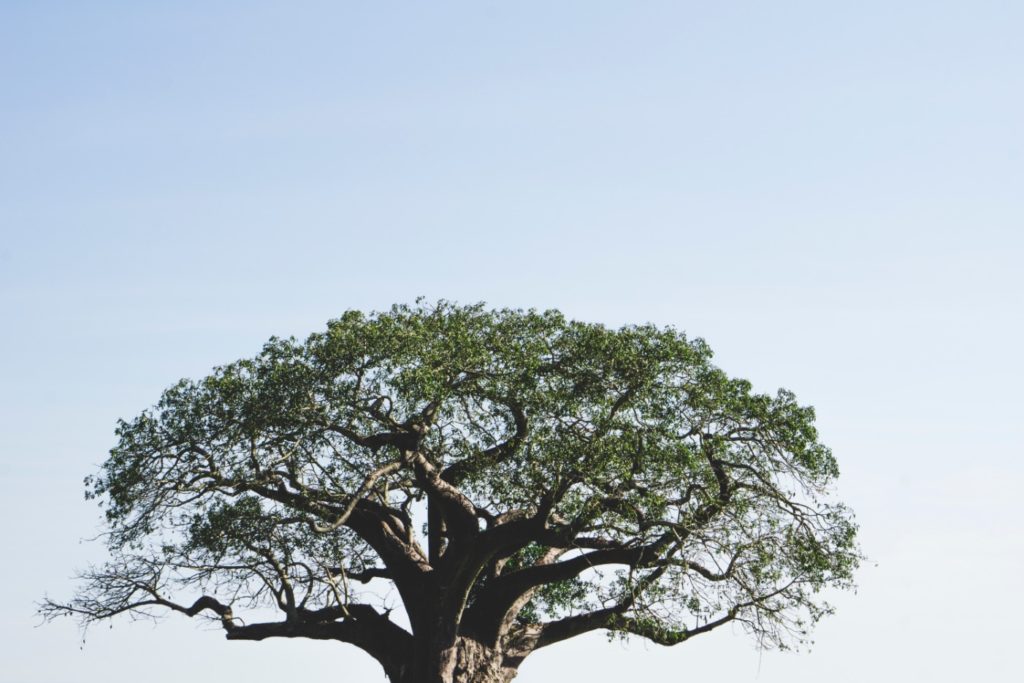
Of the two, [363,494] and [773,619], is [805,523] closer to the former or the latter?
[773,619]

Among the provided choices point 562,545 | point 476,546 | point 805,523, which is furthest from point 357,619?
point 805,523

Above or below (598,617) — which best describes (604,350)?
above

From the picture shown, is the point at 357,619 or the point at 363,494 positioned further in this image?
the point at 357,619


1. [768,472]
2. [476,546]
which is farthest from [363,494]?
[768,472]

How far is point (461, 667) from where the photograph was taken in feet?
76.7

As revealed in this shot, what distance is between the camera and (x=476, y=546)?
76.0ft

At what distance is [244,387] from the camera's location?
22781 millimetres

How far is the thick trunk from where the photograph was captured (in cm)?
2314

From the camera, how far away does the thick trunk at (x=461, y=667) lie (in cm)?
2314

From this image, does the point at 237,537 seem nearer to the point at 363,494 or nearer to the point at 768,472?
the point at 363,494

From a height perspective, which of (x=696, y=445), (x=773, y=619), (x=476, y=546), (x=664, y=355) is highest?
(x=664, y=355)

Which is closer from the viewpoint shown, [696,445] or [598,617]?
[696,445]

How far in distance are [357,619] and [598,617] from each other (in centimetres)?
488

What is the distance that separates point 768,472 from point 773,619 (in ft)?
9.04
